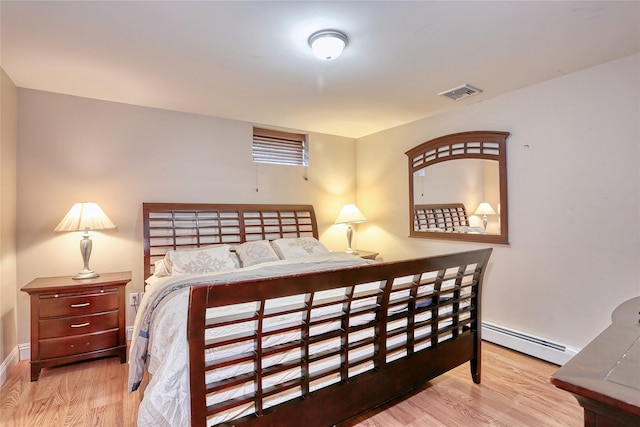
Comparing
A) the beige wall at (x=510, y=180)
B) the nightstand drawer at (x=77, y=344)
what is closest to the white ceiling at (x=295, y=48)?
the beige wall at (x=510, y=180)

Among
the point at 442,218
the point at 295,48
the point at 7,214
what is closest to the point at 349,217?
the point at 442,218

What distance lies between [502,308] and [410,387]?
1718mm

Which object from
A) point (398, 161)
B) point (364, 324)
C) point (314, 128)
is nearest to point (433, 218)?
point (398, 161)

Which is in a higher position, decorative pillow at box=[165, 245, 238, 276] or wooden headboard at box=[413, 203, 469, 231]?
wooden headboard at box=[413, 203, 469, 231]

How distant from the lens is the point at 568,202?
8.64 feet

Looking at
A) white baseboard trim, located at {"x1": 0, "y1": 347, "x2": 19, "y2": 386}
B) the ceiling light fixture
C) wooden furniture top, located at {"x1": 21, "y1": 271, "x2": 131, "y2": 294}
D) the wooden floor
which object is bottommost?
the wooden floor

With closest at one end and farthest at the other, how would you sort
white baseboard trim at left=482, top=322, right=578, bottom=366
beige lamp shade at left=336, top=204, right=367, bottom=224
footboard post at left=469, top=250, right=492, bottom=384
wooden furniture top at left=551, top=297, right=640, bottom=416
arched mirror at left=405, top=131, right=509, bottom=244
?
wooden furniture top at left=551, top=297, right=640, bottom=416 < footboard post at left=469, top=250, right=492, bottom=384 < white baseboard trim at left=482, top=322, right=578, bottom=366 < arched mirror at left=405, top=131, right=509, bottom=244 < beige lamp shade at left=336, top=204, right=367, bottom=224

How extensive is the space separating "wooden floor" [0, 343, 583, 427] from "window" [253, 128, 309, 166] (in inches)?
108

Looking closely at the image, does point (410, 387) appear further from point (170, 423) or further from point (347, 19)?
point (347, 19)

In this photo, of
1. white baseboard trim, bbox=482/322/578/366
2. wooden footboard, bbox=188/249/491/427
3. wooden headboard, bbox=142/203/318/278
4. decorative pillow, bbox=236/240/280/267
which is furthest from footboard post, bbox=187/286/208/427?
white baseboard trim, bbox=482/322/578/366

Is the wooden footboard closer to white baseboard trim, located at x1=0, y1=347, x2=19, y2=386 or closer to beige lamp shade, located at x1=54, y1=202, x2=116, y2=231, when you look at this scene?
beige lamp shade, located at x1=54, y1=202, x2=116, y2=231

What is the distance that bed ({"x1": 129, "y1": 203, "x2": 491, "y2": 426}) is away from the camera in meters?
1.32

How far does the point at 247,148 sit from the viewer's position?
390 centimetres

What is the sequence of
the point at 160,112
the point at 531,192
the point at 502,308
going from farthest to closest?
the point at 160,112 < the point at 502,308 < the point at 531,192
